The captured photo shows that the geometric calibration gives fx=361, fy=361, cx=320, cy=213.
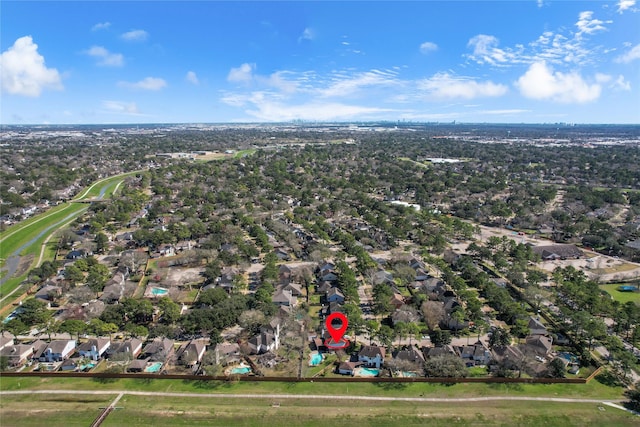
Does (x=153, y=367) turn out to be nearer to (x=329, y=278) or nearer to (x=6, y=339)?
(x=6, y=339)

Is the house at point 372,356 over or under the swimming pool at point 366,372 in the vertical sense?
over

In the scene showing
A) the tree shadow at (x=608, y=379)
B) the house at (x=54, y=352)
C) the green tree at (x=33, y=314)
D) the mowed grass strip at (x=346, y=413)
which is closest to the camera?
the mowed grass strip at (x=346, y=413)

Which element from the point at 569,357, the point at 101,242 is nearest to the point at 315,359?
the point at 569,357

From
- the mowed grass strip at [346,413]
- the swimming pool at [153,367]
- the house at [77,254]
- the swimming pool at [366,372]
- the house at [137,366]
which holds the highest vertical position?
the house at [77,254]

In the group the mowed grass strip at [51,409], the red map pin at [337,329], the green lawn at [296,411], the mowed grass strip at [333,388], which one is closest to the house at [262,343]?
the mowed grass strip at [333,388]

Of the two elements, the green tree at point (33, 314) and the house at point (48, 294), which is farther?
the house at point (48, 294)

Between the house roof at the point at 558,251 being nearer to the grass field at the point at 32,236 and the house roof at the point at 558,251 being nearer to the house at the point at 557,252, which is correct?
the house at the point at 557,252

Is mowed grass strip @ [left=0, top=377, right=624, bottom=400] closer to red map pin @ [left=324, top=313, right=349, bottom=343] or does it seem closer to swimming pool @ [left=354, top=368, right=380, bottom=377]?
swimming pool @ [left=354, top=368, right=380, bottom=377]

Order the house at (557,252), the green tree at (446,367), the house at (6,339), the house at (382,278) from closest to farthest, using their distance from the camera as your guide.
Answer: the green tree at (446,367) → the house at (6,339) → the house at (382,278) → the house at (557,252)
